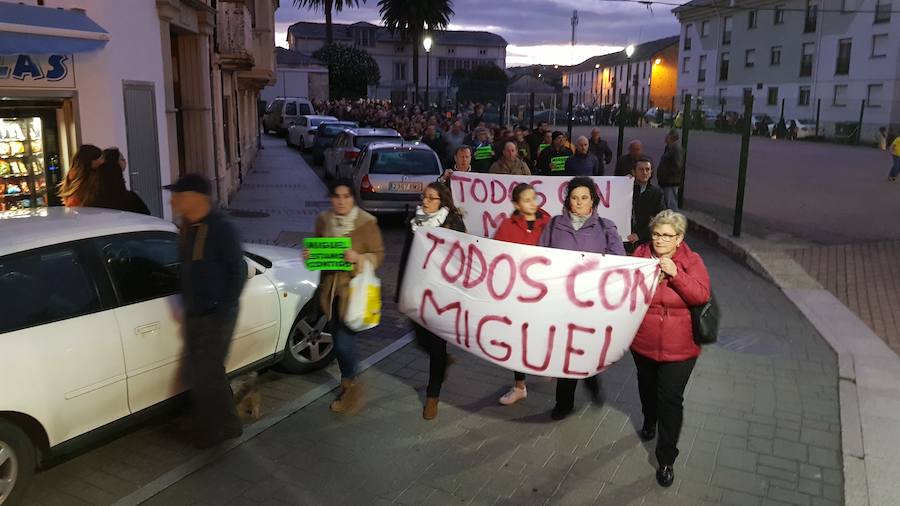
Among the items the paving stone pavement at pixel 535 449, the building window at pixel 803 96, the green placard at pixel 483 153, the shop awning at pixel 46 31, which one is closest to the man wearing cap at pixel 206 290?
the paving stone pavement at pixel 535 449

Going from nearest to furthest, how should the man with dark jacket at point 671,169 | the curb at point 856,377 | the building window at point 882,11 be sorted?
1. the curb at point 856,377
2. the man with dark jacket at point 671,169
3. the building window at point 882,11

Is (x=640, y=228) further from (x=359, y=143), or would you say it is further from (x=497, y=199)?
(x=359, y=143)

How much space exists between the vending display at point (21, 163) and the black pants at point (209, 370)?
5064mm

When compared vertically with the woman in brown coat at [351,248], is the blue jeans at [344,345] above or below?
below

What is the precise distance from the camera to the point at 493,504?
435 cm

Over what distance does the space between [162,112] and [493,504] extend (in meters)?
8.74

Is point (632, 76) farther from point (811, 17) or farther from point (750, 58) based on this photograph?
point (811, 17)

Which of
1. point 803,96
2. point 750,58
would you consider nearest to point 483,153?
point 803,96

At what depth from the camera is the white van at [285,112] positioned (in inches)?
1542

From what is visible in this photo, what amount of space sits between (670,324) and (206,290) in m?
2.86

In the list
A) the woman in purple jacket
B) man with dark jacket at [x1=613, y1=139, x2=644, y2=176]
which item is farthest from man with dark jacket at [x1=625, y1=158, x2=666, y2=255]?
man with dark jacket at [x1=613, y1=139, x2=644, y2=176]

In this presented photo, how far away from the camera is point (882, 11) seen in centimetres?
4372

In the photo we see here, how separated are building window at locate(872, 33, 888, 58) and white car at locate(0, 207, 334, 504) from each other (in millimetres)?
48751

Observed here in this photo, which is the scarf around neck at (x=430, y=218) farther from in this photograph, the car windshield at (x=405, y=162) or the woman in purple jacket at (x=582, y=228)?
the car windshield at (x=405, y=162)
